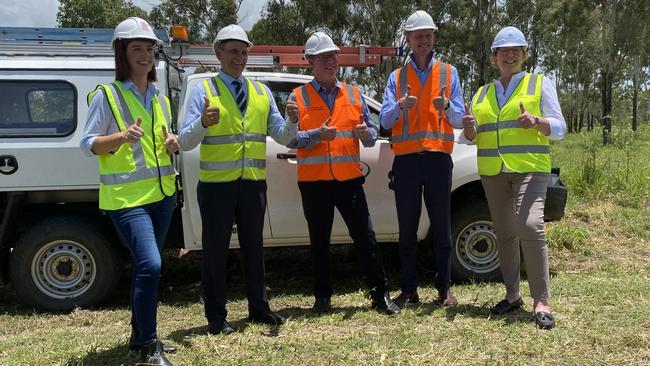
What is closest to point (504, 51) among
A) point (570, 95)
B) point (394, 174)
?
point (394, 174)

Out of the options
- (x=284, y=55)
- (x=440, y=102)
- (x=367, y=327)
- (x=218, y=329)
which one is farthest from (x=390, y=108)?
(x=284, y=55)

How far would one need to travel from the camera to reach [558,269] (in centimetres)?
538

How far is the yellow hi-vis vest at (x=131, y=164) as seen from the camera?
2.90 metres

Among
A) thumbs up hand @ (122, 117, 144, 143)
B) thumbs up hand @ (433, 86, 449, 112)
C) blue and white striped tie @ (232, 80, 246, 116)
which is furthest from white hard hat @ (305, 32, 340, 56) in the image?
thumbs up hand @ (122, 117, 144, 143)

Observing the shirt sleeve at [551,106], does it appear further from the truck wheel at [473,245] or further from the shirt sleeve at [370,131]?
the truck wheel at [473,245]

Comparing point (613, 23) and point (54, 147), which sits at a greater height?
point (613, 23)

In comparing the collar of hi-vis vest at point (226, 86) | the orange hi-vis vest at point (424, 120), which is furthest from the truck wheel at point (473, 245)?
the collar of hi-vis vest at point (226, 86)

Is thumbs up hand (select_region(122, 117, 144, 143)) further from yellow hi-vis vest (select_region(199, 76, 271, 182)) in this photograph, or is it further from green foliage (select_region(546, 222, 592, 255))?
green foliage (select_region(546, 222, 592, 255))

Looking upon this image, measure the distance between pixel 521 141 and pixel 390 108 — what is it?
2.98 feet

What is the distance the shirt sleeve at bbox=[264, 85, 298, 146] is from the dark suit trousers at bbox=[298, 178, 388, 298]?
1.32ft

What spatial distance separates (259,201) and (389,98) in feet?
3.98

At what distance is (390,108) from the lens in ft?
12.5

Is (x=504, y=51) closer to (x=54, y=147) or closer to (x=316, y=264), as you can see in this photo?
(x=316, y=264)

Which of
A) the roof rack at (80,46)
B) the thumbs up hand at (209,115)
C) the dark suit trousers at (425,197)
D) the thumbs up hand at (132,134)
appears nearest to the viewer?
the thumbs up hand at (132,134)
